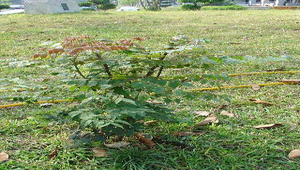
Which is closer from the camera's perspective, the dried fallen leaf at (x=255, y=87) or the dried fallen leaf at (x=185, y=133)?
the dried fallen leaf at (x=185, y=133)

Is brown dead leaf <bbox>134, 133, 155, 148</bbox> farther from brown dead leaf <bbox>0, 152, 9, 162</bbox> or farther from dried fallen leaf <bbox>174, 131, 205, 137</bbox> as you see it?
brown dead leaf <bbox>0, 152, 9, 162</bbox>

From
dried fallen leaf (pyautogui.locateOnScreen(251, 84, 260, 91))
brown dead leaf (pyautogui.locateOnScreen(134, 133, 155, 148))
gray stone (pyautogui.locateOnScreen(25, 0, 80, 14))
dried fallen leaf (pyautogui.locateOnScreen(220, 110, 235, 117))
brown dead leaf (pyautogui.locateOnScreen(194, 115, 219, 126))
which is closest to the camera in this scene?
brown dead leaf (pyautogui.locateOnScreen(134, 133, 155, 148))

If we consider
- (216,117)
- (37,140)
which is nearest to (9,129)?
(37,140)

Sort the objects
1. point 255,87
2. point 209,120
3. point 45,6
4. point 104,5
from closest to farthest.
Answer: point 209,120 < point 255,87 < point 45,6 < point 104,5

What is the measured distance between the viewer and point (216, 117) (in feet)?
6.86

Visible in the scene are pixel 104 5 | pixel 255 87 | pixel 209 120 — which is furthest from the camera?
pixel 104 5

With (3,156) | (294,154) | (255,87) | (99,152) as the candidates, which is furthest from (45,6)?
(294,154)

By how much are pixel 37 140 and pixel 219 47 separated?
11.8ft

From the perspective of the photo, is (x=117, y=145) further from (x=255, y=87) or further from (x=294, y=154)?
(x=255, y=87)

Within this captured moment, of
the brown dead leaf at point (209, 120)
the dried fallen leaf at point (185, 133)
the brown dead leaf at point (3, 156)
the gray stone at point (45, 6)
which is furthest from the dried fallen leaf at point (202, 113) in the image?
the gray stone at point (45, 6)

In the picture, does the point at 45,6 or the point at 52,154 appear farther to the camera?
the point at 45,6

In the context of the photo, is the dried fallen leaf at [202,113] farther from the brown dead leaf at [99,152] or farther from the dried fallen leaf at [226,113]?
the brown dead leaf at [99,152]

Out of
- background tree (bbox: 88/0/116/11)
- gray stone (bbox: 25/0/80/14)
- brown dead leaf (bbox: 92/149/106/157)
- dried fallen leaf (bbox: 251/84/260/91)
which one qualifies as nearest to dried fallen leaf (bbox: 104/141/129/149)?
brown dead leaf (bbox: 92/149/106/157)

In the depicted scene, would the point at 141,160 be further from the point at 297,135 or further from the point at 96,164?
the point at 297,135
